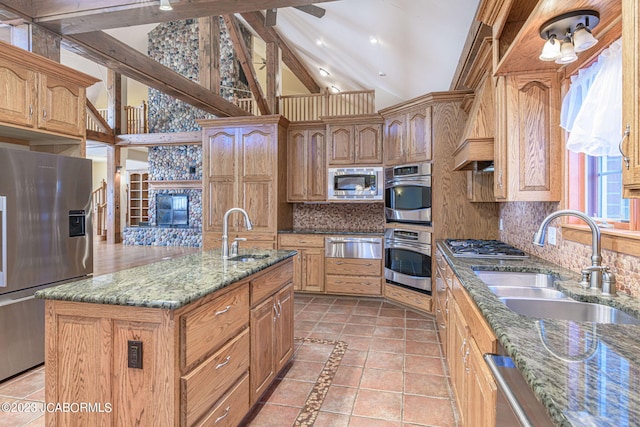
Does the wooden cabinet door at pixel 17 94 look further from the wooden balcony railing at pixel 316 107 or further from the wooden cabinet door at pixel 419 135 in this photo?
the wooden balcony railing at pixel 316 107

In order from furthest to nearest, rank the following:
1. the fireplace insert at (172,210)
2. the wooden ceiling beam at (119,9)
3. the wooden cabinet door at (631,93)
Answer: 1. the fireplace insert at (172,210)
2. the wooden ceiling beam at (119,9)
3. the wooden cabinet door at (631,93)

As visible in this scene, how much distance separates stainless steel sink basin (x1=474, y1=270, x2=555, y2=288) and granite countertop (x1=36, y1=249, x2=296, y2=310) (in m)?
1.38

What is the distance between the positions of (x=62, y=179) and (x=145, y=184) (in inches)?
395

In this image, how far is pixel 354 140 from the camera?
4.82 m

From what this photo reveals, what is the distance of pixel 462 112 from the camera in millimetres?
3773

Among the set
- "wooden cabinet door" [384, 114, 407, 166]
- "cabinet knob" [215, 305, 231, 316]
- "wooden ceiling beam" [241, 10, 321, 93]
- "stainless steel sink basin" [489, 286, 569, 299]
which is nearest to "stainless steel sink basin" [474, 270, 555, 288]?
"stainless steel sink basin" [489, 286, 569, 299]

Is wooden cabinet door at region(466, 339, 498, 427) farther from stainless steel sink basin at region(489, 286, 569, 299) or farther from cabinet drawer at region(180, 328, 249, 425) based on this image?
cabinet drawer at region(180, 328, 249, 425)

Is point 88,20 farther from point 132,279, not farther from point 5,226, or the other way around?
point 132,279

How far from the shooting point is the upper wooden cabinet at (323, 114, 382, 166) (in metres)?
4.73

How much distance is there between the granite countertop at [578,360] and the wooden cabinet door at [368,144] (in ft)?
11.4

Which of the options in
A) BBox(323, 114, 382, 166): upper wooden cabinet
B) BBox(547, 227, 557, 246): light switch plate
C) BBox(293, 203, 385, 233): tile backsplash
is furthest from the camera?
BBox(293, 203, 385, 233): tile backsplash

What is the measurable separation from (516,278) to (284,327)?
1.62 m

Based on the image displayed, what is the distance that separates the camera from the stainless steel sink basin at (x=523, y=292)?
175 centimetres

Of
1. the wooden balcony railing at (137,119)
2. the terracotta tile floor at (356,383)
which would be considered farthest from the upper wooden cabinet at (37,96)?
the wooden balcony railing at (137,119)
